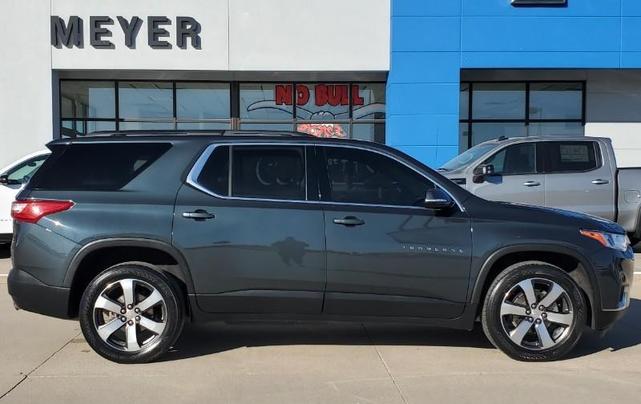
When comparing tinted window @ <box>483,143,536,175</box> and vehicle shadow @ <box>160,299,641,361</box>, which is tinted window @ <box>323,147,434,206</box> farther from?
tinted window @ <box>483,143,536,175</box>

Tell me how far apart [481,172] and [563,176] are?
155 centimetres

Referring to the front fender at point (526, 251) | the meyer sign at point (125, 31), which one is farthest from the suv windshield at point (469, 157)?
the meyer sign at point (125, 31)

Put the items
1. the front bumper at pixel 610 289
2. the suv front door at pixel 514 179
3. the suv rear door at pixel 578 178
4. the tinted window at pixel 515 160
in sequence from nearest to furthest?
the front bumper at pixel 610 289
the suv front door at pixel 514 179
the suv rear door at pixel 578 178
the tinted window at pixel 515 160

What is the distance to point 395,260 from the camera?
15.8 ft

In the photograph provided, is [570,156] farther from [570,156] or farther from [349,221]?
[349,221]

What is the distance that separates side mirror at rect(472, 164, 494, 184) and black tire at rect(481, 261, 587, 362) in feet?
14.1

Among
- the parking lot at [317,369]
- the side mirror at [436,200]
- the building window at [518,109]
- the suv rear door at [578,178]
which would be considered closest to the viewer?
the parking lot at [317,369]

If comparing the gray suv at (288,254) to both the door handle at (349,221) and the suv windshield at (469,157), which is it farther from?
the suv windshield at (469,157)

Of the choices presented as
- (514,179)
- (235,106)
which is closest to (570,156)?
(514,179)

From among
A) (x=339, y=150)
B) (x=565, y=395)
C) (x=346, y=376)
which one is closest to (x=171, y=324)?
(x=346, y=376)

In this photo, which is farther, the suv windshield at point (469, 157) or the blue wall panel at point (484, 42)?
the blue wall panel at point (484, 42)

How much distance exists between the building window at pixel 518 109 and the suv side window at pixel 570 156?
701 cm

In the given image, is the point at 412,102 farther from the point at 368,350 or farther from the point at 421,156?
the point at 368,350

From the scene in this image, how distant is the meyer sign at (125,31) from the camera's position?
49.2 ft
